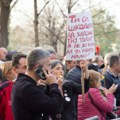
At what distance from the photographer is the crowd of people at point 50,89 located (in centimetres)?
381

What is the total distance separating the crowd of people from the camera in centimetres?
381

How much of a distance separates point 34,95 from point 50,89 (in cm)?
21

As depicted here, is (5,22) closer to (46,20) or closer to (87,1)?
(87,1)

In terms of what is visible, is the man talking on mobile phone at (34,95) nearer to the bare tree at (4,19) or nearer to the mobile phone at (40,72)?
the mobile phone at (40,72)

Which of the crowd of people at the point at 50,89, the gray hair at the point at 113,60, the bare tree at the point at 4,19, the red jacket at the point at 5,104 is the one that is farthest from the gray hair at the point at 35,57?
the bare tree at the point at 4,19

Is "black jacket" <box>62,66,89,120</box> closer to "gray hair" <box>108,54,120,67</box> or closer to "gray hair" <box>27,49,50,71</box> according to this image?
"gray hair" <box>27,49,50,71</box>

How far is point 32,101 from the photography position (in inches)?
148


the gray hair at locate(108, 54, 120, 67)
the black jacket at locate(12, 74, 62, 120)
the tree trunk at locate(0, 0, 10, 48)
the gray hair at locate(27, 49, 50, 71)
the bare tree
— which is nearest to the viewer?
the black jacket at locate(12, 74, 62, 120)

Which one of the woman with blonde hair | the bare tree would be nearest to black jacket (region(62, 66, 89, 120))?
the woman with blonde hair

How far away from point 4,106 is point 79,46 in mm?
1502

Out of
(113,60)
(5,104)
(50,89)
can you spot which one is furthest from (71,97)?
(113,60)

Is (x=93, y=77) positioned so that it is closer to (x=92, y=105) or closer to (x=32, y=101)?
(x=92, y=105)

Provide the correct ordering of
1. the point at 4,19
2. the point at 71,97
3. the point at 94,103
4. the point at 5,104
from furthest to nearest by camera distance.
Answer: the point at 4,19 → the point at 94,103 → the point at 71,97 → the point at 5,104

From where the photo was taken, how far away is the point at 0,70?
221 inches
